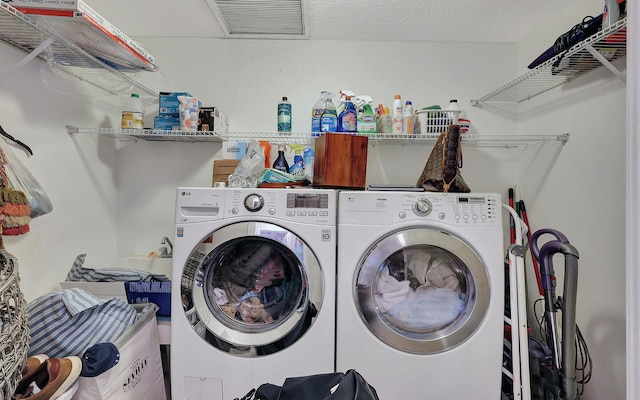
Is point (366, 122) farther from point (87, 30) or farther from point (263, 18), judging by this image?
point (87, 30)

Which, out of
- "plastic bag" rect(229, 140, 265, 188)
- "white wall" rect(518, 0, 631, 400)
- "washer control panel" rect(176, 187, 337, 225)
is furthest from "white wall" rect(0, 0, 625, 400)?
"washer control panel" rect(176, 187, 337, 225)

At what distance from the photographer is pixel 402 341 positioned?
1.40 meters

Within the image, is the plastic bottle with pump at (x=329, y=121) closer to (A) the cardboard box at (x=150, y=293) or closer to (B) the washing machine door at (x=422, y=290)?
(B) the washing machine door at (x=422, y=290)

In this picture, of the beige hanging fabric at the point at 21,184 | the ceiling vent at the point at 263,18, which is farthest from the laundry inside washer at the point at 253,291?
the ceiling vent at the point at 263,18

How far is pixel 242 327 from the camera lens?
1.45 m

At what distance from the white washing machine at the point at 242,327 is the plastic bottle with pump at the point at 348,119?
54 cm

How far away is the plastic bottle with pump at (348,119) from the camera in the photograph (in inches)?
71.2

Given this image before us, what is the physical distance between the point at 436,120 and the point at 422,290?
1.00 metres

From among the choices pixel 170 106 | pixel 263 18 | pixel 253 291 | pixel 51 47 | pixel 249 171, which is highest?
pixel 263 18

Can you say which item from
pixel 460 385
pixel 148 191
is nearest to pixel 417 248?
pixel 460 385

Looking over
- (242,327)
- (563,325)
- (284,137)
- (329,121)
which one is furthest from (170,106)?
(563,325)

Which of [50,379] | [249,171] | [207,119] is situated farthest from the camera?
[207,119]

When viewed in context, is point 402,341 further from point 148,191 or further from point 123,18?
point 123,18

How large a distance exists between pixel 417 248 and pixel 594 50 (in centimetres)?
103
